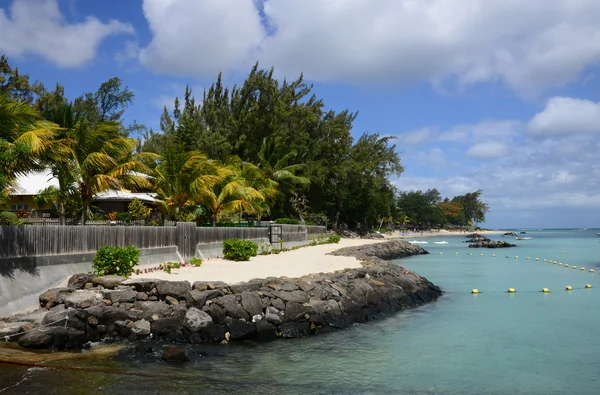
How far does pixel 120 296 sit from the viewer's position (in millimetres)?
11906

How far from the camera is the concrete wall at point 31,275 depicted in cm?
1137

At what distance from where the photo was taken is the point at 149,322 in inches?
448

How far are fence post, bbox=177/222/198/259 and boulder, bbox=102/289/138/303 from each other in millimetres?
6651

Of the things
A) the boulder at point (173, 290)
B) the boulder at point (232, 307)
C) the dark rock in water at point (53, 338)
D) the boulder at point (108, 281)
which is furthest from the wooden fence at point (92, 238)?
the boulder at point (232, 307)

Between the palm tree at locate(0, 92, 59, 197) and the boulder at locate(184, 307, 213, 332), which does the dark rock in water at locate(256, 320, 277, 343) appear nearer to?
the boulder at locate(184, 307, 213, 332)

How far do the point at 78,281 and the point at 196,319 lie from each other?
348cm

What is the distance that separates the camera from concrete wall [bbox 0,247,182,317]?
11.4 metres

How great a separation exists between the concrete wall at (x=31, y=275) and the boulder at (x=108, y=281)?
965 mm

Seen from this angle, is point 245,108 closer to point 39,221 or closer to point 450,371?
point 39,221

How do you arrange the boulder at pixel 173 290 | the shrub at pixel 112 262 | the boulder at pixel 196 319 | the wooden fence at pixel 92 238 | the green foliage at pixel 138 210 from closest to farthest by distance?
the boulder at pixel 196 319
the wooden fence at pixel 92 238
the boulder at pixel 173 290
the shrub at pixel 112 262
the green foliage at pixel 138 210

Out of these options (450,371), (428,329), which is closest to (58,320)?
(450,371)

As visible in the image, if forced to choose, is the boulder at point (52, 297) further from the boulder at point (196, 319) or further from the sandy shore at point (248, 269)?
the boulder at point (196, 319)

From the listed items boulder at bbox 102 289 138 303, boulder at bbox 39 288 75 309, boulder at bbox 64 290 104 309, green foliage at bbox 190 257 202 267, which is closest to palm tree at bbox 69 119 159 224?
green foliage at bbox 190 257 202 267

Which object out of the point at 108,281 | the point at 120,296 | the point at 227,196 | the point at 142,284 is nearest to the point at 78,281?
the point at 108,281
